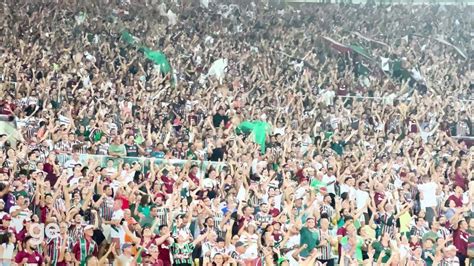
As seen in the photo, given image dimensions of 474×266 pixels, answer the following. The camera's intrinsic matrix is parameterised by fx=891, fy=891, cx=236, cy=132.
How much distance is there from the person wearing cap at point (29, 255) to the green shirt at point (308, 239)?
2.37m

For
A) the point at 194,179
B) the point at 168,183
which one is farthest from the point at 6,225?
the point at 194,179

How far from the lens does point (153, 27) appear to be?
9.17 meters

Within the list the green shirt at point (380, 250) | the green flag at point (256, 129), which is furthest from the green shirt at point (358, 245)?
the green flag at point (256, 129)

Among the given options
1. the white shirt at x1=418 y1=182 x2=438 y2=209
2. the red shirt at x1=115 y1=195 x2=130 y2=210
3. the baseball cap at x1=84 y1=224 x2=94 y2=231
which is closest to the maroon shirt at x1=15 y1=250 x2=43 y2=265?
the baseball cap at x1=84 y1=224 x2=94 y2=231

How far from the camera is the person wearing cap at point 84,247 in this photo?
7.89 meters

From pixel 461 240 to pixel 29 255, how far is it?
4.02m

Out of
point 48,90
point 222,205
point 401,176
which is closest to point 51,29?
point 48,90

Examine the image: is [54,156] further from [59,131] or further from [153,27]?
[153,27]

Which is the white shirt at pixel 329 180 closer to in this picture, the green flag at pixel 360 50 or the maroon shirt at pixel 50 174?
the green flag at pixel 360 50

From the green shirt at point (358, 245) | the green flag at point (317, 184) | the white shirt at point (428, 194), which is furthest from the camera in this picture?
the white shirt at point (428, 194)

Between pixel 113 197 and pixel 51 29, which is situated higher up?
pixel 51 29

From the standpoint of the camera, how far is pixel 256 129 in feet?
29.2

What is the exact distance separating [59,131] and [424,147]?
3.68 meters

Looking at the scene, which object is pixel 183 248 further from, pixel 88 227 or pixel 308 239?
pixel 308 239
